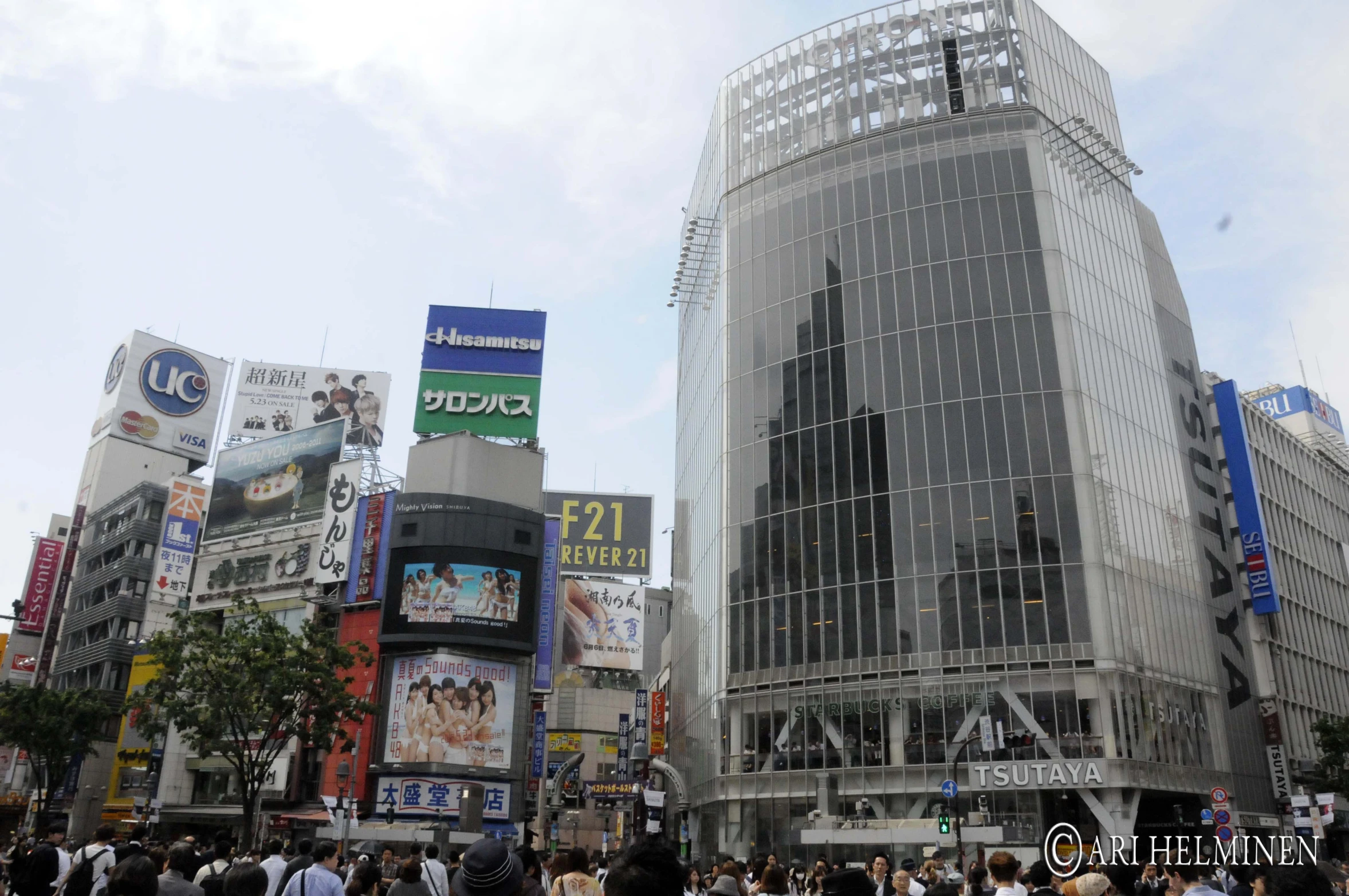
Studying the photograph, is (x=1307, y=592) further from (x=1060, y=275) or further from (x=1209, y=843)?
(x=1060, y=275)

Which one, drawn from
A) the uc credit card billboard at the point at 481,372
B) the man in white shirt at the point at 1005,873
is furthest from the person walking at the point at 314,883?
the uc credit card billboard at the point at 481,372

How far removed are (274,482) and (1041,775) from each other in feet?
169

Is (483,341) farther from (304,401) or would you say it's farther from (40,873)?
(40,873)

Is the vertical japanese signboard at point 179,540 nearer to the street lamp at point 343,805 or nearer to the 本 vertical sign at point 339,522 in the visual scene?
the 本 vertical sign at point 339,522

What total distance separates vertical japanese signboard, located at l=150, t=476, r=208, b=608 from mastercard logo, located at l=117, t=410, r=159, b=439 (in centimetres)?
1945

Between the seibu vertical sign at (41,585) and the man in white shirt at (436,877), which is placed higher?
the seibu vertical sign at (41,585)

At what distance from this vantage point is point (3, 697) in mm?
54219

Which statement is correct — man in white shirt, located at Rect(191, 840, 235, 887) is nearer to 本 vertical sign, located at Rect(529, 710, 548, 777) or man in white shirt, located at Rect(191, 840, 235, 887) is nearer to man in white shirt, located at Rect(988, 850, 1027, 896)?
man in white shirt, located at Rect(988, 850, 1027, 896)

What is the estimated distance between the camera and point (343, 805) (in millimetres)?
39594

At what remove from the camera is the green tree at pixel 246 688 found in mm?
39031

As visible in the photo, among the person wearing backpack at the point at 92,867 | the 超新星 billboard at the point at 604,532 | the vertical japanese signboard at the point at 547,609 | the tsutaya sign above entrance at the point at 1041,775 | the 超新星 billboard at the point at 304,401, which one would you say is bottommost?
the person wearing backpack at the point at 92,867

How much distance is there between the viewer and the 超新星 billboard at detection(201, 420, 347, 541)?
66.9 meters

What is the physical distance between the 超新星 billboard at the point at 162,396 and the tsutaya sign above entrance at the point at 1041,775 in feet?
253

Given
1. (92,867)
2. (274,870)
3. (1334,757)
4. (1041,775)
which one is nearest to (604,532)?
(1041,775)
